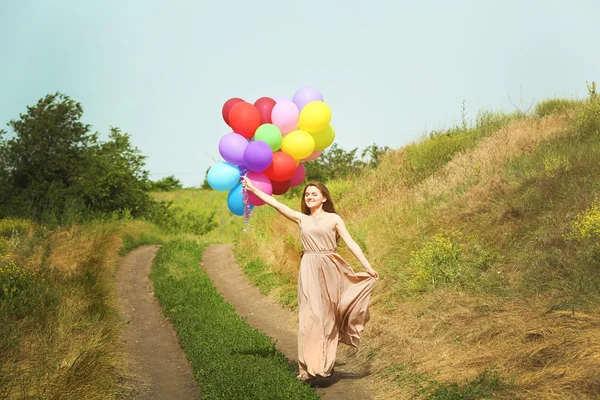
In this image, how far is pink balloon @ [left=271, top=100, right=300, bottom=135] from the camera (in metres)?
8.75

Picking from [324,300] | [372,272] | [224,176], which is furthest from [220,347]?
[372,272]

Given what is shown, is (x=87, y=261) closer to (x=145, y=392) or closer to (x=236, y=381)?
(x=145, y=392)

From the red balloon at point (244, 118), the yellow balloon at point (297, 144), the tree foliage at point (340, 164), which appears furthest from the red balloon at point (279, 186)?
the tree foliage at point (340, 164)

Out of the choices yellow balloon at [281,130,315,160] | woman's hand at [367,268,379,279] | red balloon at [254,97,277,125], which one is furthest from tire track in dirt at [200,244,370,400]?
red balloon at [254,97,277,125]

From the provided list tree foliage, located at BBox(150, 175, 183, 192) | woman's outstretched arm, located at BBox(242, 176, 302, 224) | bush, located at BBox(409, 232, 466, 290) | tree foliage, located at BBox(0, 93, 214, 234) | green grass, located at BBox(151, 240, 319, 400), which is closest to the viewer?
green grass, located at BBox(151, 240, 319, 400)

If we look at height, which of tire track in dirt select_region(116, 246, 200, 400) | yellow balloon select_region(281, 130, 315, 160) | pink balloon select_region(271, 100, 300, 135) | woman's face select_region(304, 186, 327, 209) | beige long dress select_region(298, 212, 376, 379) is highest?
pink balloon select_region(271, 100, 300, 135)

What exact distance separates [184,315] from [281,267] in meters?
3.86

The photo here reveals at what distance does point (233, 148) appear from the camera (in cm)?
848

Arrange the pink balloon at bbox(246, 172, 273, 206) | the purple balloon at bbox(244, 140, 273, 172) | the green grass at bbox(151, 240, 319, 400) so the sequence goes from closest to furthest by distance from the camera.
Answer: the green grass at bbox(151, 240, 319, 400) → the purple balloon at bbox(244, 140, 273, 172) → the pink balloon at bbox(246, 172, 273, 206)

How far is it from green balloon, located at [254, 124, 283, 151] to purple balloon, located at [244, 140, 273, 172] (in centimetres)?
18

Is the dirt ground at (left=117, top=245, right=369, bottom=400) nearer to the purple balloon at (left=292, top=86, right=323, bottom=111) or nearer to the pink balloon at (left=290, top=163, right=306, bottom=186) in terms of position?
the pink balloon at (left=290, top=163, right=306, bottom=186)

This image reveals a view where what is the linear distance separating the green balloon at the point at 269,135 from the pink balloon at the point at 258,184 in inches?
16.8

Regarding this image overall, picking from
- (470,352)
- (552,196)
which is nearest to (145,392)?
(470,352)

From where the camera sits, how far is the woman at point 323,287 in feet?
26.0
